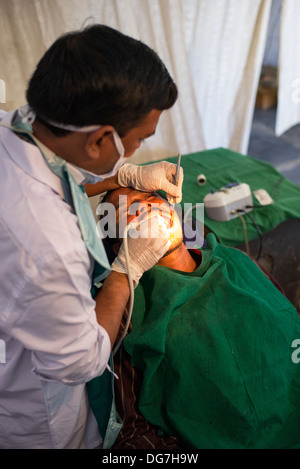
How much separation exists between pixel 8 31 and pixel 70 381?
1841 mm

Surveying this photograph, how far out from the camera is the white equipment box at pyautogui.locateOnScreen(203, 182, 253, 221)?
1.80 metres

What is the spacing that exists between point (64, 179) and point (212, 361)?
714mm

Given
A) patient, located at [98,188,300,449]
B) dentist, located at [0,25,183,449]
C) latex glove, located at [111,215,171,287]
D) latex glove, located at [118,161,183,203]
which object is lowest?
patient, located at [98,188,300,449]

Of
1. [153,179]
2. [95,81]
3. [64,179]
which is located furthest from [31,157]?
[153,179]

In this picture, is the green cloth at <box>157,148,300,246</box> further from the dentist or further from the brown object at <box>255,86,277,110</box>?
the brown object at <box>255,86,277,110</box>

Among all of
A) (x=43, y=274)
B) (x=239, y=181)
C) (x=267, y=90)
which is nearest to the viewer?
(x=43, y=274)

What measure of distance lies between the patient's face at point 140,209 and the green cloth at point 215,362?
15cm

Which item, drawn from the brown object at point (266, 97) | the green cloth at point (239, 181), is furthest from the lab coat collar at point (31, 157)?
the brown object at point (266, 97)

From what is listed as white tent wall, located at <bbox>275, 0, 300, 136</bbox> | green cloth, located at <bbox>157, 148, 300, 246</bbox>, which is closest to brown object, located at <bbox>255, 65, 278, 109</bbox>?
white tent wall, located at <bbox>275, 0, 300, 136</bbox>

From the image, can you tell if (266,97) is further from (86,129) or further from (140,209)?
(86,129)

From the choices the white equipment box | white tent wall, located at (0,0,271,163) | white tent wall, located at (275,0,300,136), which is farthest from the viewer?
white tent wall, located at (275,0,300,136)

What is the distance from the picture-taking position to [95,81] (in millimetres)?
725

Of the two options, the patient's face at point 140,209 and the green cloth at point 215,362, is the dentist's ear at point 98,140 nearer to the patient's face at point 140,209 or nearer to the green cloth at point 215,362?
the patient's face at point 140,209
